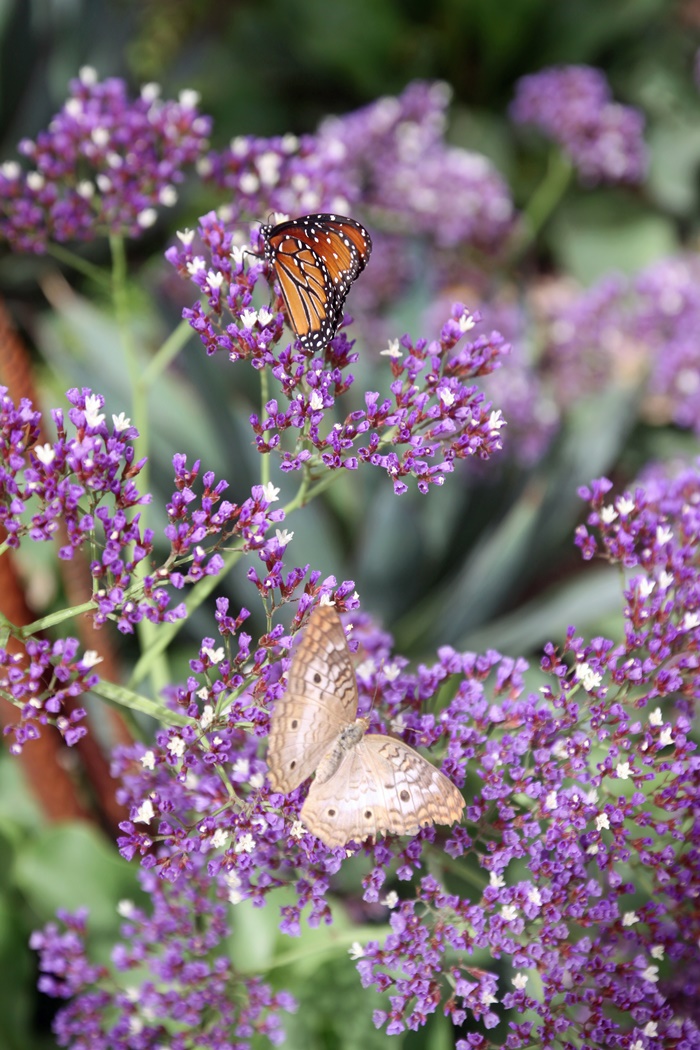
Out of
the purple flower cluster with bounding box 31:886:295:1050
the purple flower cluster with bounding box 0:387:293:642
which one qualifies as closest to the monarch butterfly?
the purple flower cluster with bounding box 0:387:293:642

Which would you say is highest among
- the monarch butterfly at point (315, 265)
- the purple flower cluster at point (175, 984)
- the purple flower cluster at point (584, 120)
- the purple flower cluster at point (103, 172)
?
the purple flower cluster at point (584, 120)

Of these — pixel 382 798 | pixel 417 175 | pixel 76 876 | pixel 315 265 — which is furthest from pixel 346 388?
pixel 417 175

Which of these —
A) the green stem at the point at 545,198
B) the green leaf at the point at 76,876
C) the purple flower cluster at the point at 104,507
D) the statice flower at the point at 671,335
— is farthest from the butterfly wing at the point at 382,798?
the green stem at the point at 545,198

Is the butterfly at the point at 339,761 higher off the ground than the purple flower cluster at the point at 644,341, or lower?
lower

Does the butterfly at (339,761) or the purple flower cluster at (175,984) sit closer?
the butterfly at (339,761)

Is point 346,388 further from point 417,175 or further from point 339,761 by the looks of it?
point 417,175

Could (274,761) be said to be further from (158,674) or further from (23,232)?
(23,232)

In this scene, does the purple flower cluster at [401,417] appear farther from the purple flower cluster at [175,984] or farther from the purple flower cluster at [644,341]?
the purple flower cluster at [644,341]
